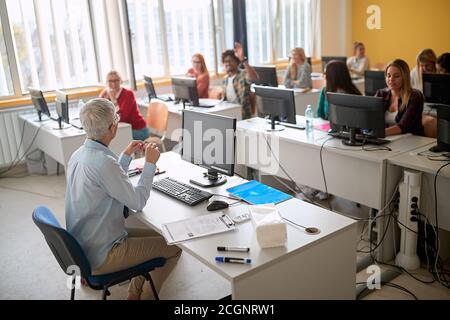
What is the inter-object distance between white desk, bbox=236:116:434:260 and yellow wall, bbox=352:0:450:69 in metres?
4.37

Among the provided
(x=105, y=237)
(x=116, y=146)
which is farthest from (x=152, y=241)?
Result: (x=116, y=146)

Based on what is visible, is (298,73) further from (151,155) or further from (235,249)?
(235,249)

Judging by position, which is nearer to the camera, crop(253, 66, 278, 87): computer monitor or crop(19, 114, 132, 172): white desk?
crop(19, 114, 132, 172): white desk

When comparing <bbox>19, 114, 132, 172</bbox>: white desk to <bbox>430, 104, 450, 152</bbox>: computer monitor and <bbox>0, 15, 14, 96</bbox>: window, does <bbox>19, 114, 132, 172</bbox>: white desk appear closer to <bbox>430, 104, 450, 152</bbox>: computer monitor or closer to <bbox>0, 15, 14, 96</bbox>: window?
<bbox>0, 15, 14, 96</bbox>: window

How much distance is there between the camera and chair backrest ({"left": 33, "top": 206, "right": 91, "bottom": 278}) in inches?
73.2

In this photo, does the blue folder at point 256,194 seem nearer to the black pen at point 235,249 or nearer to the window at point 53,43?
the black pen at point 235,249

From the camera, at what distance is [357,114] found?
292 centimetres

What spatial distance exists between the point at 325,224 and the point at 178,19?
5225mm

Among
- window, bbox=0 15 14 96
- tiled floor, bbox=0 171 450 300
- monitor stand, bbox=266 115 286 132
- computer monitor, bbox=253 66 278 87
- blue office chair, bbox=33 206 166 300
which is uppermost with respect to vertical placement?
window, bbox=0 15 14 96

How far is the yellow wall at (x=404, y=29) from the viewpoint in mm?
6910

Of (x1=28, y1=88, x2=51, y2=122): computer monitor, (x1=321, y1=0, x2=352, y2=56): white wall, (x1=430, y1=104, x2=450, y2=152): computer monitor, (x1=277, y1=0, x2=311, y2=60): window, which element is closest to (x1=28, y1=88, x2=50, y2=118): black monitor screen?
(x1=28, y1=88, x2=51, y2=122): computer monitor

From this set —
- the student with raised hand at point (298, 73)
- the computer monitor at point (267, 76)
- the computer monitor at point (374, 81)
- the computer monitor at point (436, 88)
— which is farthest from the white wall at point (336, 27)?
the computer monitor at point (436, 88)

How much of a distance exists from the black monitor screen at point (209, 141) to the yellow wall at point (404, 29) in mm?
5903

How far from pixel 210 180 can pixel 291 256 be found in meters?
0.91
